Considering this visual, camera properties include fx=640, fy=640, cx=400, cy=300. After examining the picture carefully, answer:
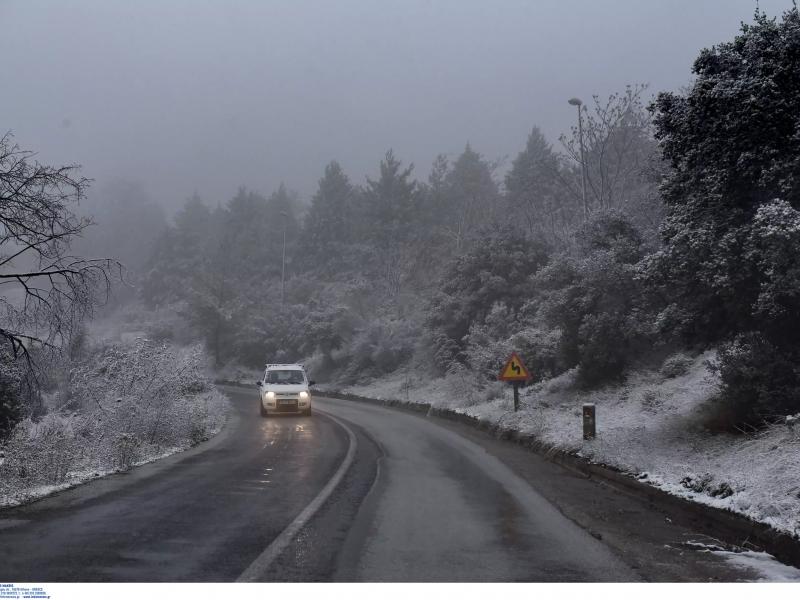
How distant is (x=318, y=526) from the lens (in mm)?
7156

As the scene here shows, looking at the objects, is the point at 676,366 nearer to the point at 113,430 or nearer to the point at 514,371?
the point at 514,371

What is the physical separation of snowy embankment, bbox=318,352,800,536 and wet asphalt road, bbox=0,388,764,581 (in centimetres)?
84

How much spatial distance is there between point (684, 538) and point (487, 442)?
10.6 meters

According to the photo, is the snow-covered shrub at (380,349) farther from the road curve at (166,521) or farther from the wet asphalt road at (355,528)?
the wet asphalt road at (355,528)

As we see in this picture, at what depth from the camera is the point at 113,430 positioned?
15695mm

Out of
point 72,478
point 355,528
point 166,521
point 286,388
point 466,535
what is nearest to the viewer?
point 466,535

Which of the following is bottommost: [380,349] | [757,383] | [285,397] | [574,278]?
[285,397]

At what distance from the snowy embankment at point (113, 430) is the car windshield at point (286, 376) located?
124 inches

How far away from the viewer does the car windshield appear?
86.9ft

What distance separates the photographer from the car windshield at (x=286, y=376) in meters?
26.5

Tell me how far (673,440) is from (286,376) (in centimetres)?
1771

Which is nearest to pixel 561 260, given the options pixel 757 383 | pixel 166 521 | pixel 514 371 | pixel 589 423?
pixel 514 371

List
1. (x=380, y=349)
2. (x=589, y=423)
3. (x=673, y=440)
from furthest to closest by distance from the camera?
(x=380, y=349), (x=589, y=423), (x=673, y=440)

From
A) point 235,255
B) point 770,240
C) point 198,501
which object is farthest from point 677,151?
point 235,255
